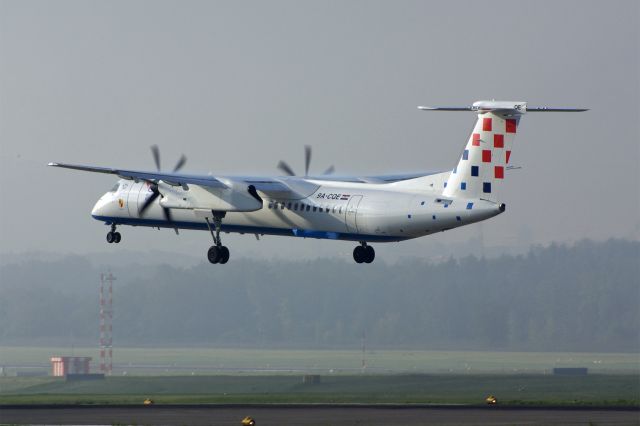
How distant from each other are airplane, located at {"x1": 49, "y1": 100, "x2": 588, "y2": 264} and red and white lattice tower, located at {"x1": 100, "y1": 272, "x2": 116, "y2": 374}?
200ft

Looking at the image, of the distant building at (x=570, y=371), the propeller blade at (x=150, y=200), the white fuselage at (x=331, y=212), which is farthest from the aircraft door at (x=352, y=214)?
the distant building at (x=570, y=371)

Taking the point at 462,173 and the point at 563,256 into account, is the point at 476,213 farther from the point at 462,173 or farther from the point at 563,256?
the point at 563,256

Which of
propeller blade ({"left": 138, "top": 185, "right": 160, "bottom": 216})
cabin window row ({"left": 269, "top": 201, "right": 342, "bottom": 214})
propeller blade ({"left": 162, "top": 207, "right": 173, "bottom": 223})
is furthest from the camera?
propeller blade ({"left": 162, "top": 207, "right": 173, "bottom": 223})

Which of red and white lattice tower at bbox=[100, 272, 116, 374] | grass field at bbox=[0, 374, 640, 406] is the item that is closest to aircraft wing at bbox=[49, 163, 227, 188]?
grass field at bbox=[0, 374, 640, 406]

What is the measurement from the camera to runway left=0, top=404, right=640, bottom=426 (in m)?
48.8

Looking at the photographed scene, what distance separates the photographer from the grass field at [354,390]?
6912 cm

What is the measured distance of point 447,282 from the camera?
4884 inches

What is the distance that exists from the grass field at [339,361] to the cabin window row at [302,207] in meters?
43.7

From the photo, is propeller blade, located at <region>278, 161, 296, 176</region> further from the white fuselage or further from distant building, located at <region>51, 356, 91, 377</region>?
distant building, located at <region>51, 356, 91, 377</region>

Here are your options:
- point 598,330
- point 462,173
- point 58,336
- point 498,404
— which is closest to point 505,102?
point 462,173

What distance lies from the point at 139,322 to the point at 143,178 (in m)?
81.6

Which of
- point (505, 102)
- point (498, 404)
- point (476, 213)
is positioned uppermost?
point (505, 102)

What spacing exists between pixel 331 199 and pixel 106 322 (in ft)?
281

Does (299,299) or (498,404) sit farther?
(299,299)
